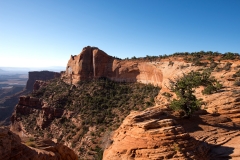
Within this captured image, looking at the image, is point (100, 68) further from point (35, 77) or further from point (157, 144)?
point (35, 77)

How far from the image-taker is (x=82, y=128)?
35000 mm

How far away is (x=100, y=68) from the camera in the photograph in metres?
52.5

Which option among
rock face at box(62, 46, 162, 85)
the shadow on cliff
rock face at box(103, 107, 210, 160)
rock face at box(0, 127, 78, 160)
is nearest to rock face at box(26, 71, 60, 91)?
rock face at box(62, 46, 162, 85)

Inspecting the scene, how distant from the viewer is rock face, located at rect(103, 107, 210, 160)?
1226cm

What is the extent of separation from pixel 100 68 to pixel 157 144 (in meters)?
41.3

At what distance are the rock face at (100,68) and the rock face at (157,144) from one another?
3395cm

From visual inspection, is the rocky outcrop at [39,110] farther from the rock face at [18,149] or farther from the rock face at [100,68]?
the rock face at [18,149]

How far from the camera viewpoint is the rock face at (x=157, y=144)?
12.3 m

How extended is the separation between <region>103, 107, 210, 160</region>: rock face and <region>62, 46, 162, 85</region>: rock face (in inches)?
1337

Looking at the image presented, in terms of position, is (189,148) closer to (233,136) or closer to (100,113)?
(233,136)

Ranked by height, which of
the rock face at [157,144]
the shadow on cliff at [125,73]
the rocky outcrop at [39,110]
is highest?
the shadow on cliff at [125,73]

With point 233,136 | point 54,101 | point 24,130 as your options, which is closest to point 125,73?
point 54,101

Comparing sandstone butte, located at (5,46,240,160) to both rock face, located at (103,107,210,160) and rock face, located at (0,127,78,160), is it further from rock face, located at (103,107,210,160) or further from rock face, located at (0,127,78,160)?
rock face, located at (0,127,78,160)

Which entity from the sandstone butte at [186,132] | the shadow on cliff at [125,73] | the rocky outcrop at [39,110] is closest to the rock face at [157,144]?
the sandstone butte at [186,132]
